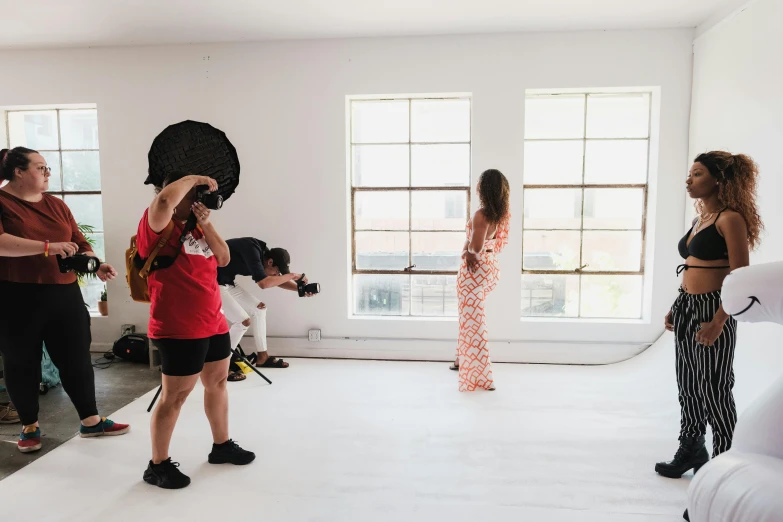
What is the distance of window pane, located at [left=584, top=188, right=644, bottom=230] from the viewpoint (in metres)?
3.79

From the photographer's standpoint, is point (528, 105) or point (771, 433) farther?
point (528, 105)

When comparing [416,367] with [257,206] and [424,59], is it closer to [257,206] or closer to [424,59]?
[257,206]

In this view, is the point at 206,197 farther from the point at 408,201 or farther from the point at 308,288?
the point at 408,201

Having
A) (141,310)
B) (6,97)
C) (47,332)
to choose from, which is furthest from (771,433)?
(6,97)

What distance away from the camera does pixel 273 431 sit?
2592 mm

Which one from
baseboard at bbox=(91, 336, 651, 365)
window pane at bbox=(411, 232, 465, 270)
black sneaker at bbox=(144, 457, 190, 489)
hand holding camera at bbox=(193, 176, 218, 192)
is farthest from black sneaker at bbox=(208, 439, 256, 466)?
window pane at bbox=(411, 232, 465, 270)

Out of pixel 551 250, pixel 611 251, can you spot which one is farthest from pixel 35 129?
pixel 611 251

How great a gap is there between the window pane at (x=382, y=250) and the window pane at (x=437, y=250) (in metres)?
0.09

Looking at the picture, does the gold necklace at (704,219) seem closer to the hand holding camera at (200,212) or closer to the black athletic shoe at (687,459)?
the black athletic shoe at (687,459)

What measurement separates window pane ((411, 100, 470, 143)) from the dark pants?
8.84 feet

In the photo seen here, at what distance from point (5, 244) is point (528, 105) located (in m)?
3.55

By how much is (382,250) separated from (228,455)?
2.19 meters

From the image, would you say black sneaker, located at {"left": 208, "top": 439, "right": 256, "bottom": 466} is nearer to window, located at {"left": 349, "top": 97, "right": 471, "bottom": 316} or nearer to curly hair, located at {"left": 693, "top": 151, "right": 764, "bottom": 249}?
window, located at {"left": 349, "top": 97, "right": 471, "bottom": 316}

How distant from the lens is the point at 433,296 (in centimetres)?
405
